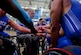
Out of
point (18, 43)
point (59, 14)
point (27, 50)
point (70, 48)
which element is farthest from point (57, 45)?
point (18, 43)

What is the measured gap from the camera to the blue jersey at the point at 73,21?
5.73ft

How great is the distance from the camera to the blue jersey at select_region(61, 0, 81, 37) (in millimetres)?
1746

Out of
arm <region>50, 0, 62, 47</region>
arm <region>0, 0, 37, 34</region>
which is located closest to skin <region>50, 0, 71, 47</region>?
arm <region>50, 0, 62, 47</region>

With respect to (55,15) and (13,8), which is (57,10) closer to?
(55,15)

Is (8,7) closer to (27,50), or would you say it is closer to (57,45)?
(57,45)

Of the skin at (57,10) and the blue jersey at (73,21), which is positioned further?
the skin at (57,10)

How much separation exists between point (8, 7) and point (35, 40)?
2450mm

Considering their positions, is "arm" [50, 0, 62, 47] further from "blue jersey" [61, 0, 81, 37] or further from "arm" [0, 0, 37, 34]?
"arm" [0, 0, 37, 34]

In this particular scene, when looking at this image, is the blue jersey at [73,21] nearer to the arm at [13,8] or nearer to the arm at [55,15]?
the arm at [55,15]

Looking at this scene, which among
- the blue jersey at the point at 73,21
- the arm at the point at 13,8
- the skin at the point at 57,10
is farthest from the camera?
the skin at the point at 57,10

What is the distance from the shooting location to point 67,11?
182cm

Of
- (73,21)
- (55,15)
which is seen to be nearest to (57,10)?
(55,15)

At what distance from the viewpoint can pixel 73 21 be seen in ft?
5.85

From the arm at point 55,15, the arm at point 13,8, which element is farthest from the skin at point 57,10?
the arm at point 13,8
